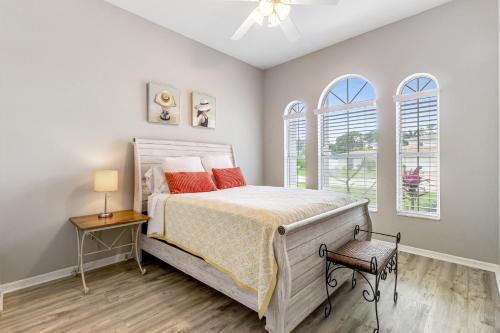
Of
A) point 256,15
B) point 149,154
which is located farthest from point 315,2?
point 149,154

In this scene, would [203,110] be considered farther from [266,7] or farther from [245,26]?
[266,7]

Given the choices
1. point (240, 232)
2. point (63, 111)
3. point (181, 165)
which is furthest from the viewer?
point (181, 165)

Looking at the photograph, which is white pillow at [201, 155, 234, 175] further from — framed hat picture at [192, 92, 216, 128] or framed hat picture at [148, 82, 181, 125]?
framed hat picture at [148, 82, 181, 125]

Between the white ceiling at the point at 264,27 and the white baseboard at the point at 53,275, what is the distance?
308cm

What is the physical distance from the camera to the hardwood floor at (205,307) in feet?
5.98

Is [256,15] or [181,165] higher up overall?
[256,15]

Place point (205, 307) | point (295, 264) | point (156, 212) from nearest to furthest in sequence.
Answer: point (295, 264) → point (205, 307) → point (156, 212)

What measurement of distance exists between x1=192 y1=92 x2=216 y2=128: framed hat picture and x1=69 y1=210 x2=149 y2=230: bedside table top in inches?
66.6

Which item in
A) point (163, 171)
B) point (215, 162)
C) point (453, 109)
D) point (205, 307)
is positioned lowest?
point (205, 307)

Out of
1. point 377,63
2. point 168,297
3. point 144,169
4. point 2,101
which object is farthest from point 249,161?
point 2,101

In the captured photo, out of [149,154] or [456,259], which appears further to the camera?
[149,154]

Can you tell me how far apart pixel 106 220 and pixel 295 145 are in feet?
10.9

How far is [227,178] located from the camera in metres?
3.55

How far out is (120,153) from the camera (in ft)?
10.1
